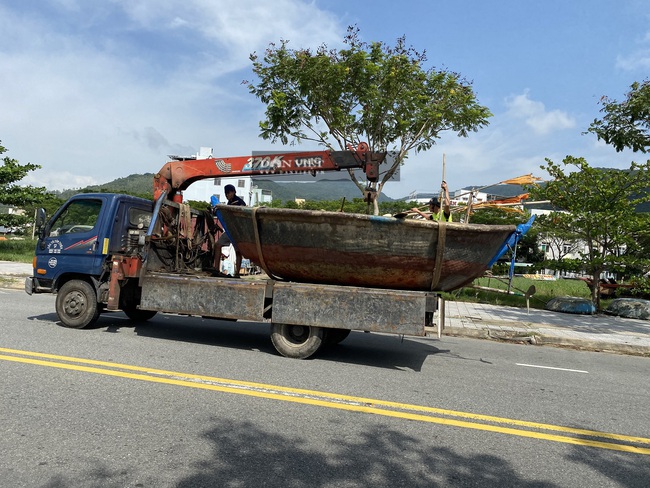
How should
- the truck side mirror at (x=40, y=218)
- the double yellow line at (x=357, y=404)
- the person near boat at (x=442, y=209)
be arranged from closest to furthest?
the double yellow line at (x=357, y=404), the person near boat at (x=442, y=209), the truck side mirror at (x=40, y=218)

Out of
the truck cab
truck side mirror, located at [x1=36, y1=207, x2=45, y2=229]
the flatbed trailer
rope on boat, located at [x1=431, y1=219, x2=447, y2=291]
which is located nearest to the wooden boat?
rope on boat, located at [x1=431, y1=219, x2=447, y2=291]

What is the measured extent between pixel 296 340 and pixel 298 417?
2290mm

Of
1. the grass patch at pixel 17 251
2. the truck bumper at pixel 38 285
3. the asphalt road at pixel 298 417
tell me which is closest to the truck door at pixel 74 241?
the truck bumper at pixel 38 285

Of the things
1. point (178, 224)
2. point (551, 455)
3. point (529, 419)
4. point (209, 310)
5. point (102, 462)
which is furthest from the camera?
point (178, 224)

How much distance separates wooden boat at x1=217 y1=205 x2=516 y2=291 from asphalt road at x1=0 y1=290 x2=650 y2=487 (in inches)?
44.4

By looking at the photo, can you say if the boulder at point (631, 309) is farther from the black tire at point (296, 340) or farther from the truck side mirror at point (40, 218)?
the truck side mirror at point (40, 218)

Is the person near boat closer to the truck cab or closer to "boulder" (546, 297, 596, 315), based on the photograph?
the truck cab

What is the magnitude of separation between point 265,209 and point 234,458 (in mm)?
3416

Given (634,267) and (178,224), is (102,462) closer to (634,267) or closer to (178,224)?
(178,224)

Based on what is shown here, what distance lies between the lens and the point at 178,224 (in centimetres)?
759

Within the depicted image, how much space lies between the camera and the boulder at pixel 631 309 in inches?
526

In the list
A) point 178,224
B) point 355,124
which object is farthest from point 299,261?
point 355,124

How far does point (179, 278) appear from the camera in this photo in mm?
6539

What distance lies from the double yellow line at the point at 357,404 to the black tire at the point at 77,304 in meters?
1.60
